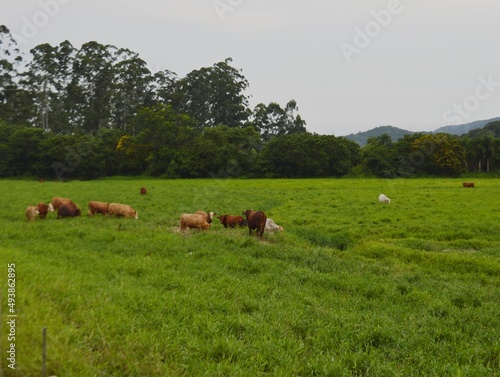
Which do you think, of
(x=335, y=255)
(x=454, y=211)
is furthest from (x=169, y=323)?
(x=454, y=211)

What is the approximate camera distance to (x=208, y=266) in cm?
818

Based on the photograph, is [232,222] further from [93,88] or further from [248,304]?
[93,88]

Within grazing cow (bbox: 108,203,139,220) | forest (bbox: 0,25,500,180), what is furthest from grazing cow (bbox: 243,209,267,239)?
forest (bbox: 0,25,500,180)

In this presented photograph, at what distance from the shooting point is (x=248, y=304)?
5965 mm

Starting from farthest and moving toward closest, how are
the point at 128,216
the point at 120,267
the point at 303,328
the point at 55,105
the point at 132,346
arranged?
the point at 55,105 → the point at 128,216 → the point at 120,267 → the point at 303,328 → the point at 132,346

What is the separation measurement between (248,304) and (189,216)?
25.0 ft

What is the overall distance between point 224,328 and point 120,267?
3484 mm

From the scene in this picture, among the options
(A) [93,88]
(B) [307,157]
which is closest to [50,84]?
(A) [93,88]

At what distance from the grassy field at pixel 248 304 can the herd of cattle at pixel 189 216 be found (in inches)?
32.1

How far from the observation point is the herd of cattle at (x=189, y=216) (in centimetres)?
1239

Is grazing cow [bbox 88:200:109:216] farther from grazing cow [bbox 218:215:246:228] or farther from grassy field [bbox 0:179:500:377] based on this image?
grazing cow [bbox 218:215:246:228]

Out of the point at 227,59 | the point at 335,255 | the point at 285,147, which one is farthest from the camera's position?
the point at 227,59

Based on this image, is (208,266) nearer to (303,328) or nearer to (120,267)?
(120,267)

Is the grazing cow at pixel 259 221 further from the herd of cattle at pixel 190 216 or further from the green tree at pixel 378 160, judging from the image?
the green tree at pixel 378 160
